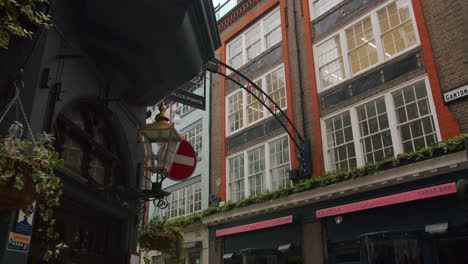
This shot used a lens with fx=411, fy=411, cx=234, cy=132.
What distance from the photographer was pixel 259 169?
17.5 metres

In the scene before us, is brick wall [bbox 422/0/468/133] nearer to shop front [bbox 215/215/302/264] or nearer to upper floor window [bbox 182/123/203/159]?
shop front [bbox 215/215/302/264]

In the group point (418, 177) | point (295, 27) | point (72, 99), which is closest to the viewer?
point (72, 99)

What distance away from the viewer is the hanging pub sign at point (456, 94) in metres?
11.1

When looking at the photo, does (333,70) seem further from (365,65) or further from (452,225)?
(452,225)

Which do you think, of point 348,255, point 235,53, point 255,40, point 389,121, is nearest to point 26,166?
point 389,121

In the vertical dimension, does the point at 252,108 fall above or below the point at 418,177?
above

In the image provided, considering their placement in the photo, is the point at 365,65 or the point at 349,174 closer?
the point at 349,174

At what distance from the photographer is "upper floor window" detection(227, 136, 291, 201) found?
54.1 feet

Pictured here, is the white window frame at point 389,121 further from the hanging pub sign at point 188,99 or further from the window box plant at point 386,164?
the hanging pub sign at point 188,99

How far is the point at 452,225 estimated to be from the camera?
35.0 ft

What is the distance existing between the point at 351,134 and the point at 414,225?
3753 mm

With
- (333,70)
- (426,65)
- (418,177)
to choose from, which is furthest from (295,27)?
(418,177)

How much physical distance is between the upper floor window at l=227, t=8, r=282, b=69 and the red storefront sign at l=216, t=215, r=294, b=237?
26.8 feet

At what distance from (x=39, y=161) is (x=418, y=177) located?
10.8 m
